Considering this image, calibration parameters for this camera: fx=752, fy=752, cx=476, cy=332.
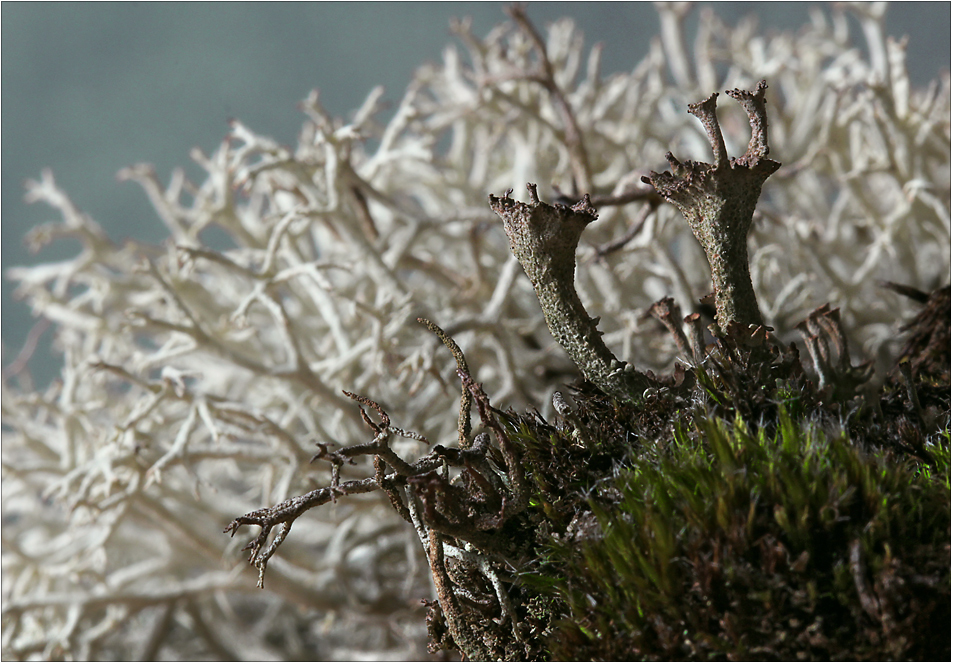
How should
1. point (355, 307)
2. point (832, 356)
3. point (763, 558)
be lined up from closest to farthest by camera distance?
1. point (763, 558)
2. point (832, 356)
3. point (355, 307)

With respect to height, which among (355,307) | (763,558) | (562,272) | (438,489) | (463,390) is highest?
(355,307)

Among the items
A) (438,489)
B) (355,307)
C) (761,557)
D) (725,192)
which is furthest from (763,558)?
(355,307)

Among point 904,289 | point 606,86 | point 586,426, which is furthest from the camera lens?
point 606,86

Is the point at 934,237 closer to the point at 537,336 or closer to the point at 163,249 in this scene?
the point at 537,336

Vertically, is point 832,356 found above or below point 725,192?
below

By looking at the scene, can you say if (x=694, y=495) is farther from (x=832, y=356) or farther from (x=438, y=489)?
(x=832, y=356)

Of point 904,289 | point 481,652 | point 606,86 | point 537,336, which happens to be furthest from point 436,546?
point 606,86
